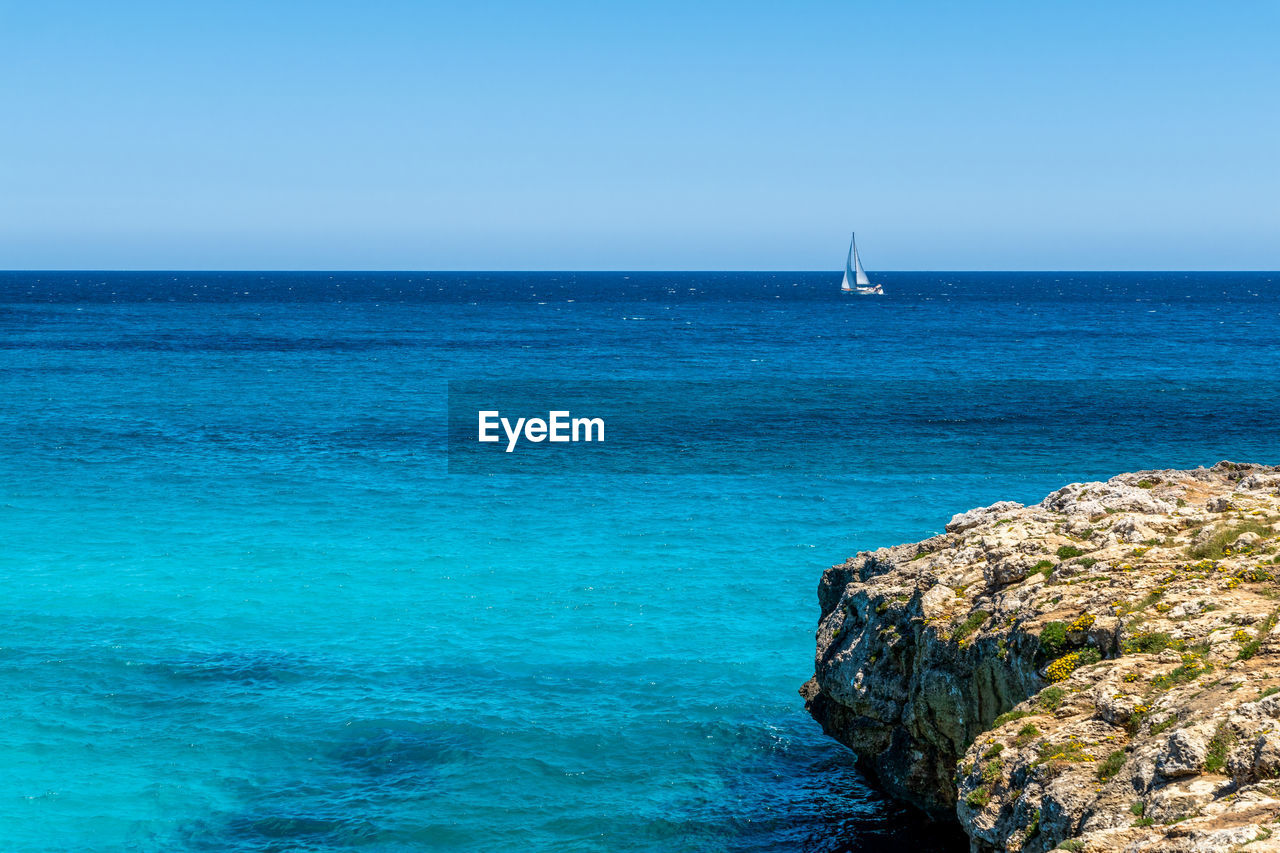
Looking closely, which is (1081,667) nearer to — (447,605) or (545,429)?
(447,605)

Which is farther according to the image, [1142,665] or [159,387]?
[159,387]

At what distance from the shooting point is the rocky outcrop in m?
13.9

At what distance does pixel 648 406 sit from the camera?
86.5 meters

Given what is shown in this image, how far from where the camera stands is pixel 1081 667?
18062 mm

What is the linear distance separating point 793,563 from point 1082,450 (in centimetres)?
2910

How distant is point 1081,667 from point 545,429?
60934 mm

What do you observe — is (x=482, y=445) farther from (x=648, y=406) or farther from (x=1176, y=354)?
(x=1176, y=354)

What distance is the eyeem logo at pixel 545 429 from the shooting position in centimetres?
7300

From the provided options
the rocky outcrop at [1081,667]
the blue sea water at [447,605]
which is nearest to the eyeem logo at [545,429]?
the blue sea water at [447,605]

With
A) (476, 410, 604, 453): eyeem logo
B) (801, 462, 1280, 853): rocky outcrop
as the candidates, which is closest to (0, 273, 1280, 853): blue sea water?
(801, 462, 1280, 853): rocky outcrop

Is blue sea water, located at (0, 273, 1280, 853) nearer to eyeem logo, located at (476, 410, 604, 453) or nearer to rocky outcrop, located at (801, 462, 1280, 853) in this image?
rocky outcrop, located at (801, 462, 1280, 853)

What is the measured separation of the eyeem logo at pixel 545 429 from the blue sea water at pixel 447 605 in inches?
166

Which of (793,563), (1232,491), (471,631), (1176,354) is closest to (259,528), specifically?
(471,631)

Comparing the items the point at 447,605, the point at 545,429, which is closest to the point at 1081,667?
the point at 447,605
